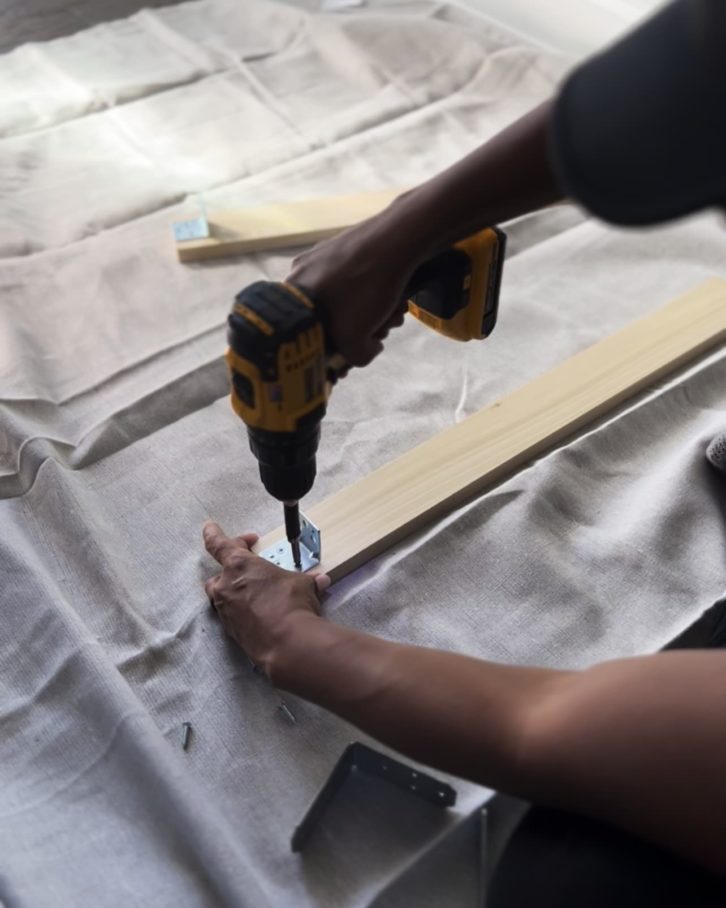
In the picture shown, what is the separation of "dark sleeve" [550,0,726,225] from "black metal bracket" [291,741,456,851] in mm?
719

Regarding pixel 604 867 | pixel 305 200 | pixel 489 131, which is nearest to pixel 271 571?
pixel 604 867

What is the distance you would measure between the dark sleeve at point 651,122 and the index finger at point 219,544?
0.82 m

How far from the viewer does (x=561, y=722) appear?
870 mm

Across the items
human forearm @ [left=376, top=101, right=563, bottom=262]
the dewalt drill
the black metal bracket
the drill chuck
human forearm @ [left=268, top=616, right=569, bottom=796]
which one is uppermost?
human forearm @ [left=376, top=101, right=563, bottom=262]

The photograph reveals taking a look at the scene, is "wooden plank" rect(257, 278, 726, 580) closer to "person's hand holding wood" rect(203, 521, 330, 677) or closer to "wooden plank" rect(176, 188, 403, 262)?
"person's hand holding wood" rect(203, 521, 330, 677)

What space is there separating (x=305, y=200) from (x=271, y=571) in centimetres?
107

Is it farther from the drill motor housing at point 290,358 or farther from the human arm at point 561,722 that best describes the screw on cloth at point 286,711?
the drill motor housing at point 290,358

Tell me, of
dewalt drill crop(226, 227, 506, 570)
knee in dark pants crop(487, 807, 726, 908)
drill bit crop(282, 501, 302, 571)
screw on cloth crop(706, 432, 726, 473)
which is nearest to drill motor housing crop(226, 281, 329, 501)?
dewalt drill crop(226, 227, 506, 570)

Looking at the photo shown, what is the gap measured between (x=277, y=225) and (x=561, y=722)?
135 cm

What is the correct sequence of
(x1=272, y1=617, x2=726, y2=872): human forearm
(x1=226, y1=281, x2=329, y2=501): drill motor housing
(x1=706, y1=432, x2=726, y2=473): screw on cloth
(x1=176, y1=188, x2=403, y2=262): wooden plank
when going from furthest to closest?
1. (x1=176, y1=188, x2=403, y2=262): wooden plank
2. (x1=706, y1=432, x2=726, y2=473): screw on cloth
3. (x1=226, y1=281, x2=329, y2=501): drill motor housing
4. (x1=272, y1=617, x2=726, y2=872): human forearm

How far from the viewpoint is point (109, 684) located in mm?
1146

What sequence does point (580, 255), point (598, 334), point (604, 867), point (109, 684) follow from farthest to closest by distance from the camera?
1. point (580, 255)
2. point (598, 334)
3. point (109, 684)
4. point (604, 867)

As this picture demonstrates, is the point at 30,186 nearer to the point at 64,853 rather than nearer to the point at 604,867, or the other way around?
the point at 64,853

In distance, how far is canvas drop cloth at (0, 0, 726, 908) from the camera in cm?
106
